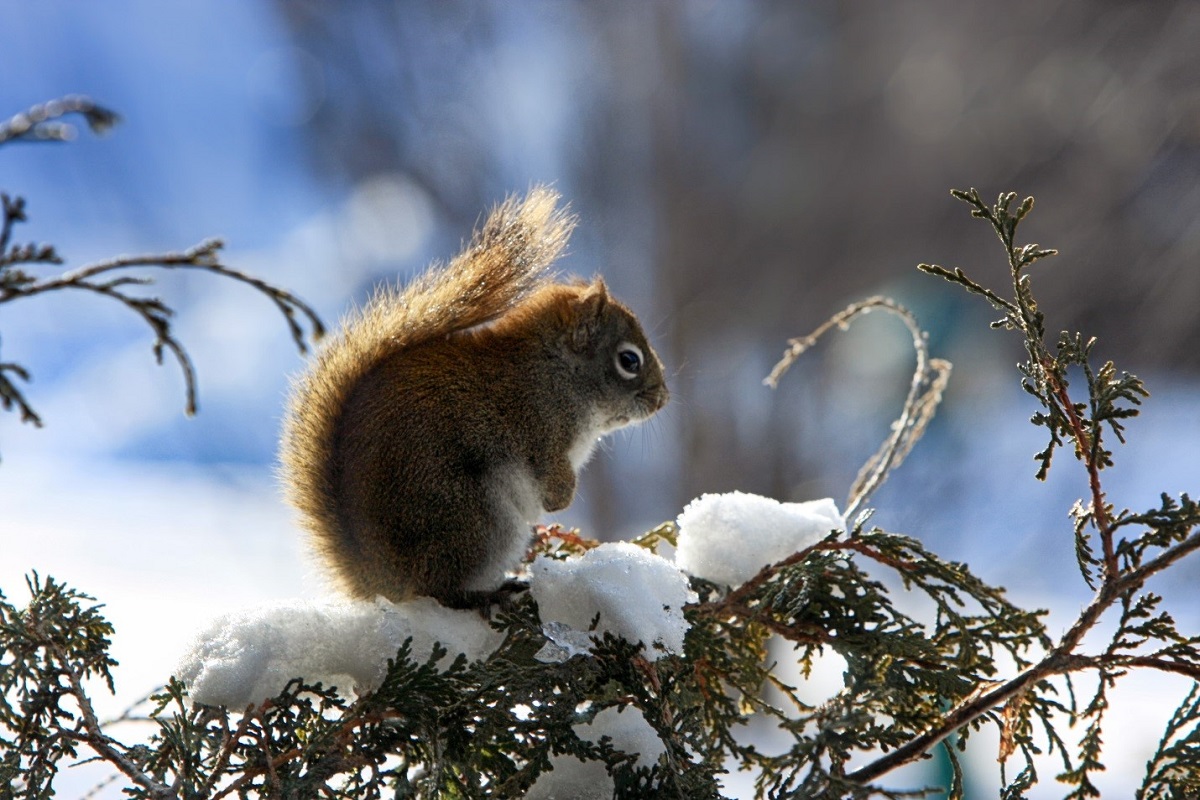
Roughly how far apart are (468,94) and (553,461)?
9.78ft

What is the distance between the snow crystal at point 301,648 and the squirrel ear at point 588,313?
0.41 m

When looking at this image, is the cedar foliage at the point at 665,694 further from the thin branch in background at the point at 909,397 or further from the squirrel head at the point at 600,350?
the squirrel head at the point at 600,350

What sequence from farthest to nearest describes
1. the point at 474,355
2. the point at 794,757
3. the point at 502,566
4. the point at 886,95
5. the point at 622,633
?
the point at 886,95
the point at 474,355
the point at 502,566
the point at 622,633
the point at 794,757

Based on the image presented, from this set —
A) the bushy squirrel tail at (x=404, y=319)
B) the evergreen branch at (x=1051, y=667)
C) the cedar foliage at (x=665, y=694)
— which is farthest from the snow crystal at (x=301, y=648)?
the evergreen branch at (x=1051, y=667)

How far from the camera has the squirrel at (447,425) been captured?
2.36 ft

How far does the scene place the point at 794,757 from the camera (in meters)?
0.48

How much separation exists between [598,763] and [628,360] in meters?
0.49

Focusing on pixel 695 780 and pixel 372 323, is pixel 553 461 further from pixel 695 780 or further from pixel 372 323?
pixel 695 780

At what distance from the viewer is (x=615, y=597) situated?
605mm

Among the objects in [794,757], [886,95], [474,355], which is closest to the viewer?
[794,757]

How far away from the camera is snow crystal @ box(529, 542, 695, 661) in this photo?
0.59 metres

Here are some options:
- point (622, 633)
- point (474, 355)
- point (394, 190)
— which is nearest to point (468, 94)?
point (394, 190)

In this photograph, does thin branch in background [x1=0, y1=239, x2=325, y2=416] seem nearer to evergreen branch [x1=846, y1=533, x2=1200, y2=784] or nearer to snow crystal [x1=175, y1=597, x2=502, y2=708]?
snow crystal [x1=175, y1=597, x2=502, y2=708]

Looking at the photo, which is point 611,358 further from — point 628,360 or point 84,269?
point 84,269
